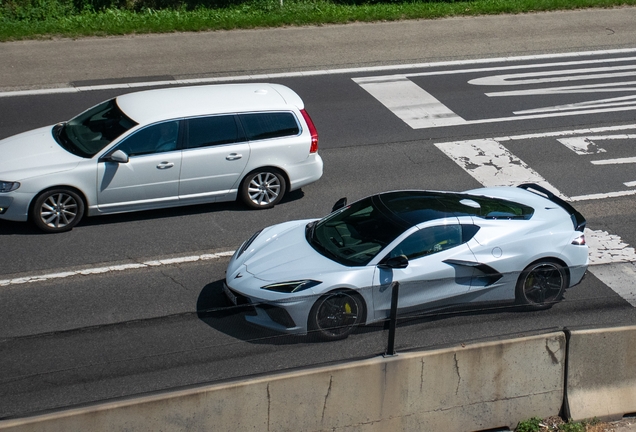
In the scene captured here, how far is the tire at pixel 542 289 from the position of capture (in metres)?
6.95

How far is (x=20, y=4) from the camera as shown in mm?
21141

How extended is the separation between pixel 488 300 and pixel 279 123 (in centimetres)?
596

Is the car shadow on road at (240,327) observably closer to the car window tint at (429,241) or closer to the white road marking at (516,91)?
the car window tint at (429,241)

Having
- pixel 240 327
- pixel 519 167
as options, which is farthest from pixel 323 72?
pixel 240 327

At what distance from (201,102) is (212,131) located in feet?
1.78

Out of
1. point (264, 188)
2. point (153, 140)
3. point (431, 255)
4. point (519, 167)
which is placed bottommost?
point (519, 167)

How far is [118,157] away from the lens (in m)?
11.0

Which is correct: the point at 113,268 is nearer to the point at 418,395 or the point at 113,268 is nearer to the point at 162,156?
the point at 162,156

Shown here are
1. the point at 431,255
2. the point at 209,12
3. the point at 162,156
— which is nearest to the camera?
the point at 431,255

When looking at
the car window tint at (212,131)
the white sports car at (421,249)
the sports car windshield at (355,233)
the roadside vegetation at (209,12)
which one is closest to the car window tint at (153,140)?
the car window tint at (212,131)

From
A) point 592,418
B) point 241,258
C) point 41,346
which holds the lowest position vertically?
point 592,418

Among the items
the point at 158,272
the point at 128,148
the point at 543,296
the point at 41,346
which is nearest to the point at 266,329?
the point at 41,346

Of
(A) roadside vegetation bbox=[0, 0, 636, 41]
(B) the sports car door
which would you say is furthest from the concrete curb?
(A) roadside vegetation bbox=[0, 0, 636, 41]

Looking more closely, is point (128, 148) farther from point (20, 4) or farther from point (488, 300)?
point (20, 4)
